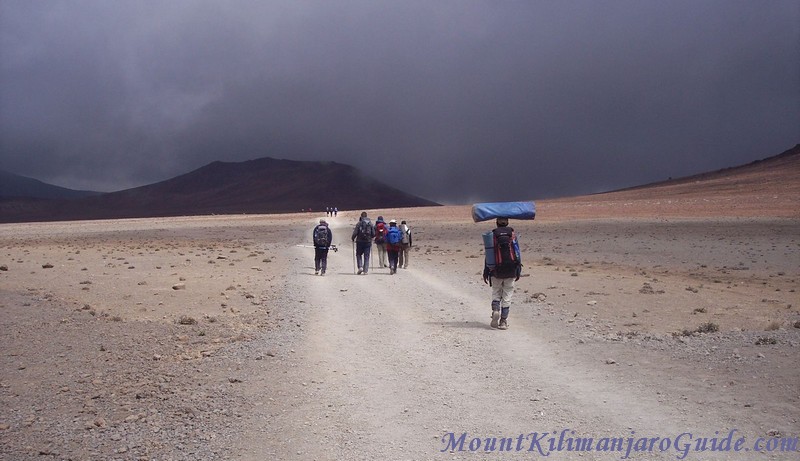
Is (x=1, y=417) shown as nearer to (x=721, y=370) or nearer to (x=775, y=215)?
(x=721, y=370)

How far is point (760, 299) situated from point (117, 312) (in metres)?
14.5

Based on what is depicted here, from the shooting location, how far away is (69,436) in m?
6.70

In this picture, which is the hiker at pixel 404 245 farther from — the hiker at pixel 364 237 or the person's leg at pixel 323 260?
the person's leg at pixel 323 260

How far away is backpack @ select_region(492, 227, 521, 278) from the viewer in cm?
1098

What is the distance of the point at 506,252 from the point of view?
1101 cm

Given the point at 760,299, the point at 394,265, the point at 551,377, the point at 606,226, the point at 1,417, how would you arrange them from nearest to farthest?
the point at 1,417 < the point at 551,377 < the point at 760,299 < the point at 394,265 < the point at 606,226

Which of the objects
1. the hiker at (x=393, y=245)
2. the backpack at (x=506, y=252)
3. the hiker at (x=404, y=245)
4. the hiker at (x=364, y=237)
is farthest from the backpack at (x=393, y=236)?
the backpack at (x=506, y=252)

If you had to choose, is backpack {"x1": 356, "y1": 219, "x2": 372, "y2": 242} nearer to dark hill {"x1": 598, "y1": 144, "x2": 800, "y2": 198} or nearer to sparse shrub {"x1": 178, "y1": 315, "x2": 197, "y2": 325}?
sparse shrub {"x1": 178, "y1": 315, "x2": 197, "y2": 325}

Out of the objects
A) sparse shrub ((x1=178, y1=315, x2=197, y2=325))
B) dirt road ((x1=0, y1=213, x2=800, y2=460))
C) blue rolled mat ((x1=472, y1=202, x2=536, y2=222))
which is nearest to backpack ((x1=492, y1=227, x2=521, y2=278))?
dirt road ((x1=0, y1=213, x2=800, y2=460))

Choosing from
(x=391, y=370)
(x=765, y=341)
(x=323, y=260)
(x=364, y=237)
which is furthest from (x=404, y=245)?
(x=391, y=370)

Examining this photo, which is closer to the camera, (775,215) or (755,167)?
(775,215)

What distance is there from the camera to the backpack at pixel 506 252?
10977 mm

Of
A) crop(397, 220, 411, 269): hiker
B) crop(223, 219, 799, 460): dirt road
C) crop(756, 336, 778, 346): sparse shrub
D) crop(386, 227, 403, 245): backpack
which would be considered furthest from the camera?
crop(397, 220, 411, 269): hiker

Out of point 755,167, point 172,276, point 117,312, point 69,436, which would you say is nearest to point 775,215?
point 172,276
